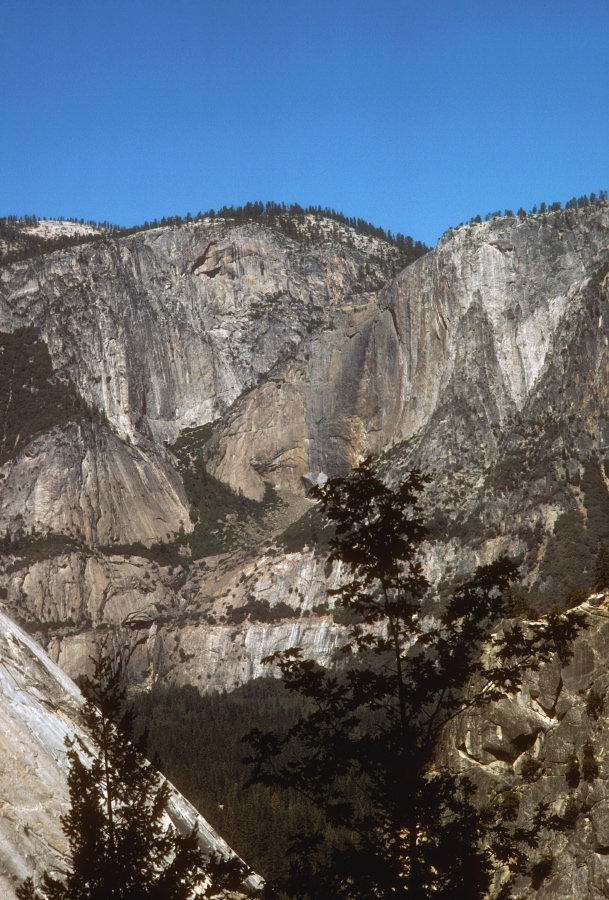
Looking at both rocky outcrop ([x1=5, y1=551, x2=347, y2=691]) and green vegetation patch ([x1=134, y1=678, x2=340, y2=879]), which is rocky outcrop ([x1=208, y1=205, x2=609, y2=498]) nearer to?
rocky outcrop ([x1=5, y1=551, x2=347, y2=691])

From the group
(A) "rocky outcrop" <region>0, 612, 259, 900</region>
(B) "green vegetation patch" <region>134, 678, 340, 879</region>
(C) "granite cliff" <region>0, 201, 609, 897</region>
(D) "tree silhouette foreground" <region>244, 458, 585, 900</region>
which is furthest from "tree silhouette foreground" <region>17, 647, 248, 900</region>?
(C) "granite cliff" <region>0, 201, 609, 897</region>

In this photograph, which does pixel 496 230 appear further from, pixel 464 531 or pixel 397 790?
pixel 397 790

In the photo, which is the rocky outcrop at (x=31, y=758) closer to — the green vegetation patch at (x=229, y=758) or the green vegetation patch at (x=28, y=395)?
the green vegetation patch at (x=229, y=758)

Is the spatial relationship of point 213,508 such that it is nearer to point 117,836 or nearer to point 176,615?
point 176,615

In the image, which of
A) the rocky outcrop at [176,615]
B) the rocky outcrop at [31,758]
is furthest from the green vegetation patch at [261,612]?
the rocky outcrop at [31,758]

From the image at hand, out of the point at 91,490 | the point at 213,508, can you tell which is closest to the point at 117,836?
the point at 91,490

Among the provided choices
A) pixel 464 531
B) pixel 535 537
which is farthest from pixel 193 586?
pixel 535 537
